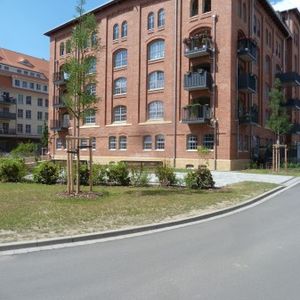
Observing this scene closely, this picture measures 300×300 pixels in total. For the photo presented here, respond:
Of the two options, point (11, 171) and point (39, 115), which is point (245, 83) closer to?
point (11, 171)

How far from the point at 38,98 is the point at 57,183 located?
7103cm

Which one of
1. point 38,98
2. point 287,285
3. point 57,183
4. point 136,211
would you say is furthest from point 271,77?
point 38,98

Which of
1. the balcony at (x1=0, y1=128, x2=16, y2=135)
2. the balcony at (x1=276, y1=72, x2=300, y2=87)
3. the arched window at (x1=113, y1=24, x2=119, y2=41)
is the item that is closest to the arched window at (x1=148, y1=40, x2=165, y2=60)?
the arched window at (x1=113, y1=24, x2=119, y2=41)

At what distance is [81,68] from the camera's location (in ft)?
49.7

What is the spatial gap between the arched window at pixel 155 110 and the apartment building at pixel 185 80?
0.29 feet

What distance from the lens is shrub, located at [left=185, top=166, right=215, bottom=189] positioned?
17672 millimetres

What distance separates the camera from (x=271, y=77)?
45.0 m

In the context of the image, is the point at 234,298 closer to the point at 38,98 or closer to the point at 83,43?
the point at 83,43

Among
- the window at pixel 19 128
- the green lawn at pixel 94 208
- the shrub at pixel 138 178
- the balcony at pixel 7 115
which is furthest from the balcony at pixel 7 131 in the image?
the green lawn at pixel 94 208

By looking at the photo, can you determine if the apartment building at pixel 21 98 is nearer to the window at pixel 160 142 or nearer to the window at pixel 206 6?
the window at pixel 160 142

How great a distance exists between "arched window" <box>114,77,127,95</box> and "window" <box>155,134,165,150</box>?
6.27m

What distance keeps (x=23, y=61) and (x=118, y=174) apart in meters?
73.0

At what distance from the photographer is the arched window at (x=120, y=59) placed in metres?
41.3

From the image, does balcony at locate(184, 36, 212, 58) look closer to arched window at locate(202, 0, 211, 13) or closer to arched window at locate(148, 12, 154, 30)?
arched window at locate(202, 0, 211, 13)
